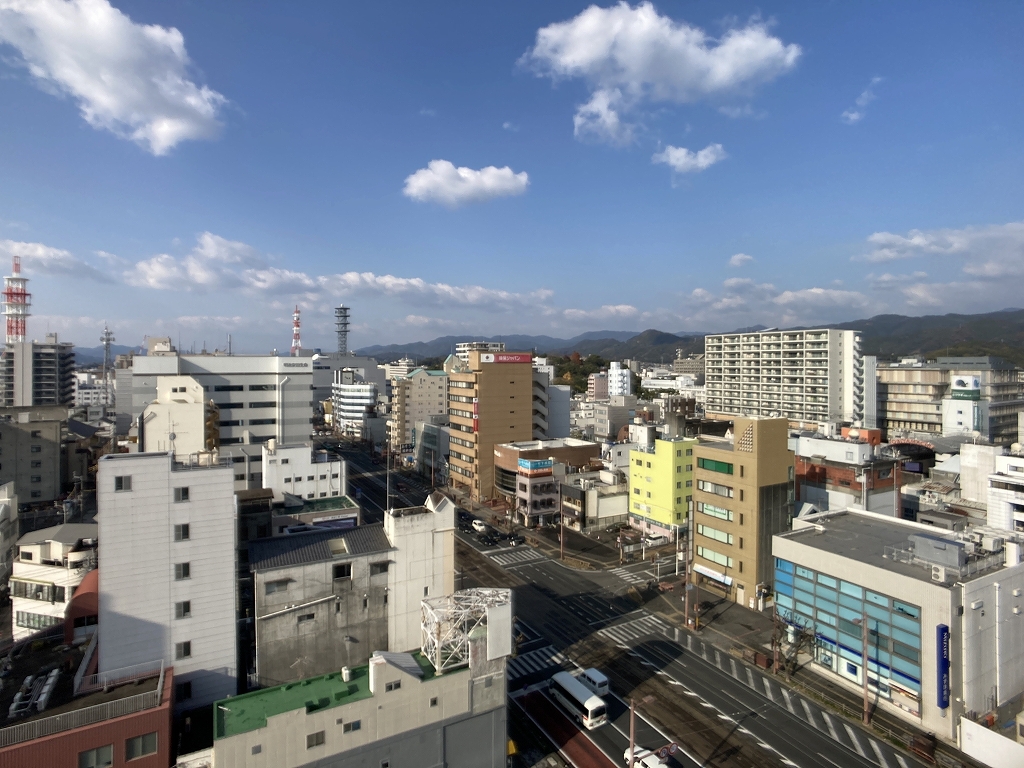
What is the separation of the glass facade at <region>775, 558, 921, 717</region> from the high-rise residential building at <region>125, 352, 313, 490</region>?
178 ft

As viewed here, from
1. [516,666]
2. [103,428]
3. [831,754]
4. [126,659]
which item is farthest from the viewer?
[103,428]

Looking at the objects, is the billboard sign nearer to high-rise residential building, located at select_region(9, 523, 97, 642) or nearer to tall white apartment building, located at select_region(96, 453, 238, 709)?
high-rise residential building, located at select_region(9, 523, 97, 642)

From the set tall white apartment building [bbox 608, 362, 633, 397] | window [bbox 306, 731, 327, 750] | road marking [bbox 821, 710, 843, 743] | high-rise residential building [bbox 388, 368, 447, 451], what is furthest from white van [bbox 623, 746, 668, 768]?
tall white apartment building [bbox 608, 362, 633, 397]

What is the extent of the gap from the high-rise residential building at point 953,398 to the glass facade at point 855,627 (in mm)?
66875

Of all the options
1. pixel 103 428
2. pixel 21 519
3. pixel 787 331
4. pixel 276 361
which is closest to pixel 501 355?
pixel 276 361

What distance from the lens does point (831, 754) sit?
22.2m

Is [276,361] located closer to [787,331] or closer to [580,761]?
[580,761]

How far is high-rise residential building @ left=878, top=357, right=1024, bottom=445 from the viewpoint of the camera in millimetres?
80500

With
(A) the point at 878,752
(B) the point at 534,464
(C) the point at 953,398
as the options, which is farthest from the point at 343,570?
(C) the point at 953,398

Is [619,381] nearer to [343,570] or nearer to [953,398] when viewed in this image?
[953,398]

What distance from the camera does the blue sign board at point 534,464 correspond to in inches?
2158

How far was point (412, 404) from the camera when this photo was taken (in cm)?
9856

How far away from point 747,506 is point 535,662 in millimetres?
17607

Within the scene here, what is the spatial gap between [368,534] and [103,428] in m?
93.4
